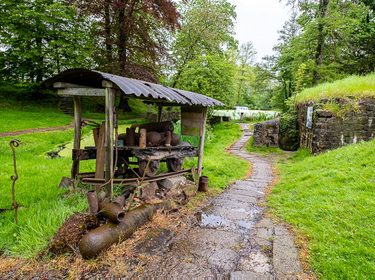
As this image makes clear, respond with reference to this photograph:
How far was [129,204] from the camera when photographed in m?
3.37

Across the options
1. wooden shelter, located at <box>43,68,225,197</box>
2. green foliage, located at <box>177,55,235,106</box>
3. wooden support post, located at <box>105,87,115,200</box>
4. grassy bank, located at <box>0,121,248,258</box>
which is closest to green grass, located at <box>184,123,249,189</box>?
grassy bank, located at <box>0,121,248,258</box>

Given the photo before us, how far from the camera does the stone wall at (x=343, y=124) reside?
21.4ft

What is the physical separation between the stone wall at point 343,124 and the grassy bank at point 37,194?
268 cm

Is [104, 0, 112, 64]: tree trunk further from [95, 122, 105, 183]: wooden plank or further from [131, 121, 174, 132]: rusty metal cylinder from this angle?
[95, 122, 105, 183]: wooden plank

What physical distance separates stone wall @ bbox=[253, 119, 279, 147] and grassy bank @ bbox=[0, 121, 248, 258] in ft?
9.99

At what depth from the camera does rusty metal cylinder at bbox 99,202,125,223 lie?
2689 millimetres

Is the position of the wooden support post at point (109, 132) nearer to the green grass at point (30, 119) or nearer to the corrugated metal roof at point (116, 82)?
the corrugated metal roof at point (116, 82)

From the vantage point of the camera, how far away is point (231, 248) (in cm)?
273

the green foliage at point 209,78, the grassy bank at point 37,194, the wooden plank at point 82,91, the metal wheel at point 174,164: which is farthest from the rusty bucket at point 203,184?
the green foliage at point 209,78

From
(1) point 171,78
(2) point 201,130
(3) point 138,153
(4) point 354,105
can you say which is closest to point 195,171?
(2) point 201,130

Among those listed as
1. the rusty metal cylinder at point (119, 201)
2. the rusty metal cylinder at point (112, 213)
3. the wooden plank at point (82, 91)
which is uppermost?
the wooden plank at point (82, 91)

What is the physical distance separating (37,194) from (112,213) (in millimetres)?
2091

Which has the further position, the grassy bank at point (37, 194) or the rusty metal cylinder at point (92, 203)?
the rusty metal cylinder at point (92, 203)

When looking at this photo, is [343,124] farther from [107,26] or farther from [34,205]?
[107,26]
